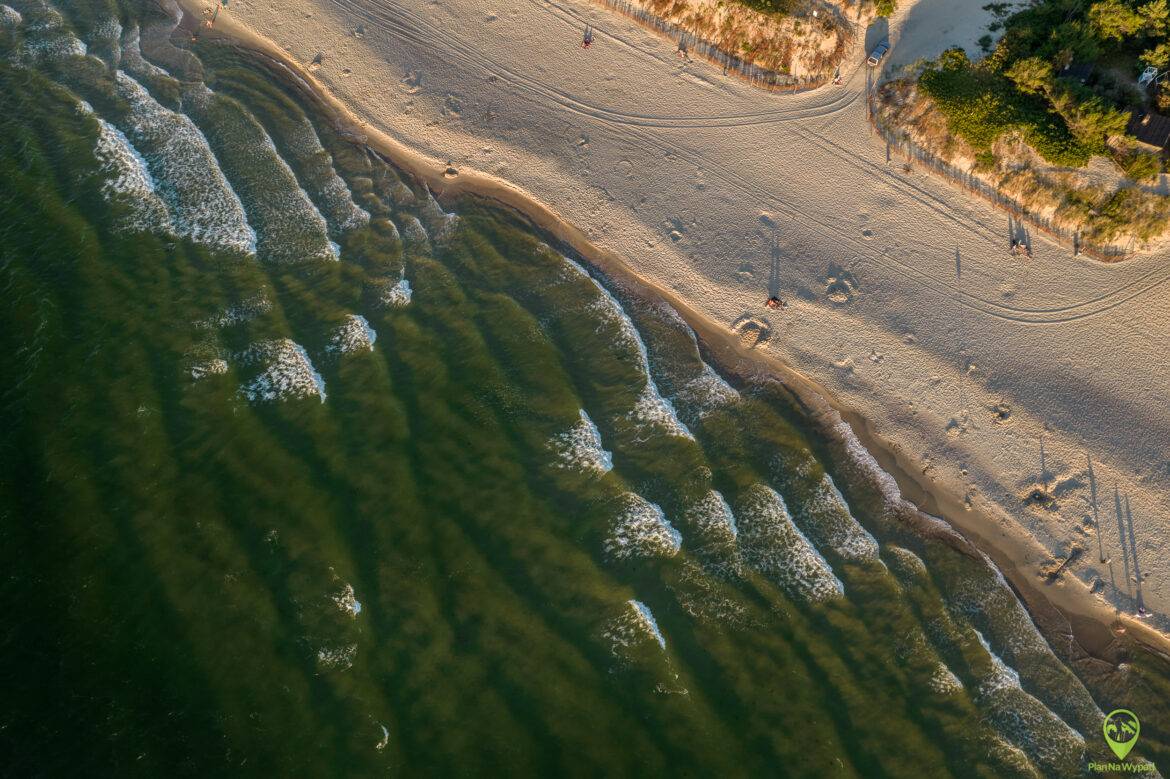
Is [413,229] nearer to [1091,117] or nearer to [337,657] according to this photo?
[337,657]

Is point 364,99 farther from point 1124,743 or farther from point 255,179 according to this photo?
point 1124,743

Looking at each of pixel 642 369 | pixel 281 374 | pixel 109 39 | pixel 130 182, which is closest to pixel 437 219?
pixel 281 374

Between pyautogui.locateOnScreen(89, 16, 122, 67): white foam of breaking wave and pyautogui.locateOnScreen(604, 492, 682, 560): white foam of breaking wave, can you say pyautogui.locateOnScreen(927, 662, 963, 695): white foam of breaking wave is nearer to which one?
pyautogui.locateOnScreen(604, 492, 682, 560): white foam of breaking wave

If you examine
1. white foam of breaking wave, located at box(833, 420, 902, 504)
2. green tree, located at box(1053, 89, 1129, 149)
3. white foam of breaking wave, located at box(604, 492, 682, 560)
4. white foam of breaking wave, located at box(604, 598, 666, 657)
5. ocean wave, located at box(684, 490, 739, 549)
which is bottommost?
white foam of breaking wave, located at box(604, 598, 666, 657)

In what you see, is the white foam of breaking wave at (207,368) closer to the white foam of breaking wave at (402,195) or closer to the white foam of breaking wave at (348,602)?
the white foam of breaking wave at (348,602)

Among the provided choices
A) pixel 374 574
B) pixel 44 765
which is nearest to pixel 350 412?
pixel 374 574

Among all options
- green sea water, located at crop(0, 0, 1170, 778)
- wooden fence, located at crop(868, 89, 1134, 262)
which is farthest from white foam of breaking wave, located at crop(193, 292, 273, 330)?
wooden fence, located at crop(868, 89, 1134, 262)

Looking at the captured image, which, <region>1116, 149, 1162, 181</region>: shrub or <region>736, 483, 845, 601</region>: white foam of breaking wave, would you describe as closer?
<region>736, 483, 845, 601</region>: white foam of breaking wave
